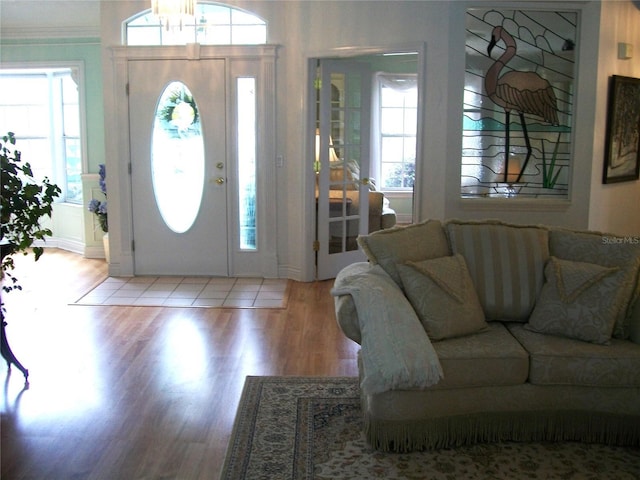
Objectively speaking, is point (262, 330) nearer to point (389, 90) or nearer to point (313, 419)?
point (313, 419)

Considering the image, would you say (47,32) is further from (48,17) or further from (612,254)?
(612,254)

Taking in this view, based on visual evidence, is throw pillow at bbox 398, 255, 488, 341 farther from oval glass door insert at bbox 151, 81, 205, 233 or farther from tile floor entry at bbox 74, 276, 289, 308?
oval glass door insert at bbox 151, 81, 205, 233

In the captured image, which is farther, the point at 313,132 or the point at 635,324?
the point at 313,132

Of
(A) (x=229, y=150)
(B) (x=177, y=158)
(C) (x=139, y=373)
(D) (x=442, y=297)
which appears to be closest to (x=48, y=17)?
(B) (x=177, y=158)

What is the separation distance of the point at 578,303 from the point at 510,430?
26.9 inches

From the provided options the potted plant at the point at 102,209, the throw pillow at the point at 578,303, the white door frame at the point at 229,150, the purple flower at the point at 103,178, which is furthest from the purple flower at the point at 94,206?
the throw pillow at the point at 578,303

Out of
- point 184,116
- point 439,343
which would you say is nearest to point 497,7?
point 184,116

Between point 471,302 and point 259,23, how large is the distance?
3.67 metres

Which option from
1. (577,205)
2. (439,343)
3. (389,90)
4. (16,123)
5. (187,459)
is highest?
(389,90)

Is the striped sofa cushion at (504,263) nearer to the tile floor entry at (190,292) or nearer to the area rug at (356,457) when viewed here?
the area rug at (356,457)

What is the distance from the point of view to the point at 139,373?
148 inches

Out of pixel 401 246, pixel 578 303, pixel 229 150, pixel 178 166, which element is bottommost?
pixel 578 303

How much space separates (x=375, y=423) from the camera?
2848mm

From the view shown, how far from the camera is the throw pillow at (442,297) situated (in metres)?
3.04
